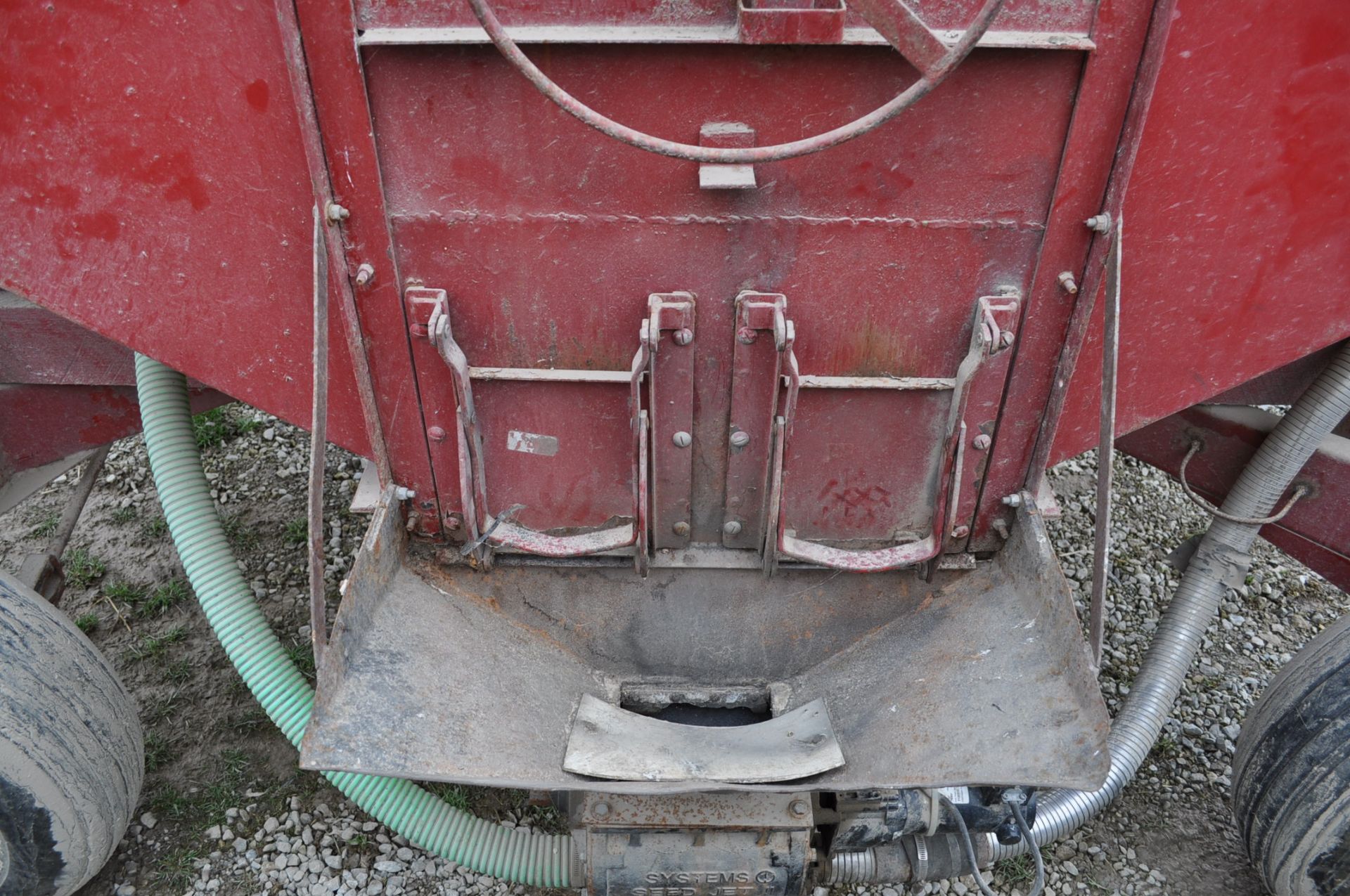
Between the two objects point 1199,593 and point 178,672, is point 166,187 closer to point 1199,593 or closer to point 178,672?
point 178,672

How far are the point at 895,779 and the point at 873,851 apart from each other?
63 cm

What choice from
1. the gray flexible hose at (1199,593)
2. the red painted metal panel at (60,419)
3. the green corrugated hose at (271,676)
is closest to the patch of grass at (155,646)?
the red painted metal panel at (60,419)

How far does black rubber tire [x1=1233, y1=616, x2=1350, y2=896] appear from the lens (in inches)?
83.3

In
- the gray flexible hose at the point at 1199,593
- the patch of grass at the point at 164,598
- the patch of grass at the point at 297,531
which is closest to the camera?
the gray flexible hose at the point at 1199,593

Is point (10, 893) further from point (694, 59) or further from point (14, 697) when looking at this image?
point (694, 59)

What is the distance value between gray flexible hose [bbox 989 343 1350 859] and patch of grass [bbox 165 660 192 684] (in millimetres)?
2467

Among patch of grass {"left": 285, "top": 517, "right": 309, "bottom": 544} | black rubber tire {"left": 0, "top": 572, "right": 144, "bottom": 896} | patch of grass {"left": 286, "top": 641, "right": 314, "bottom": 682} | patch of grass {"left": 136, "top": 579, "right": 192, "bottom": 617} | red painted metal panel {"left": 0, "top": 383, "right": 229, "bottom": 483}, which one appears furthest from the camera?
patch of grass {"left": 285, "top": 517, "right": 309, "bottom": 544}

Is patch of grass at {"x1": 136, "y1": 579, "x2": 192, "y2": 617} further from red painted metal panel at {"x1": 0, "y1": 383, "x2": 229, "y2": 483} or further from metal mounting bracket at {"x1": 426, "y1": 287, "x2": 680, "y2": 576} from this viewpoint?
metal mounting bracket at {"x1": 426, "y1": 287, "x2": 680, "y2": 576}

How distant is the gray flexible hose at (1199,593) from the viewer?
234 cm

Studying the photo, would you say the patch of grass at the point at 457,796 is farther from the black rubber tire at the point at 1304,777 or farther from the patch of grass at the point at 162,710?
the black rubber tire at the point at 1304,777

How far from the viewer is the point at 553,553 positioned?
7.18ft

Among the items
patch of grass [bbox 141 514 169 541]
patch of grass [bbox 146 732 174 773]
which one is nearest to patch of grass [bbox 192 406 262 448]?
patch of grass [bbox 141 514 169 541]

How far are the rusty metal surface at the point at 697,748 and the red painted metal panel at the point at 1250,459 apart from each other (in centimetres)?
119

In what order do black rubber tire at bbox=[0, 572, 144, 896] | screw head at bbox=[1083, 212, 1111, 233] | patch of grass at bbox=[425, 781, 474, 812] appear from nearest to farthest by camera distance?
screw head at bbox=[1083, 212, 1111, 233], black rubber tire at bbox=[0, 572, 144, 896], patch of grass at bbox=[425, 781, 474, 812]
